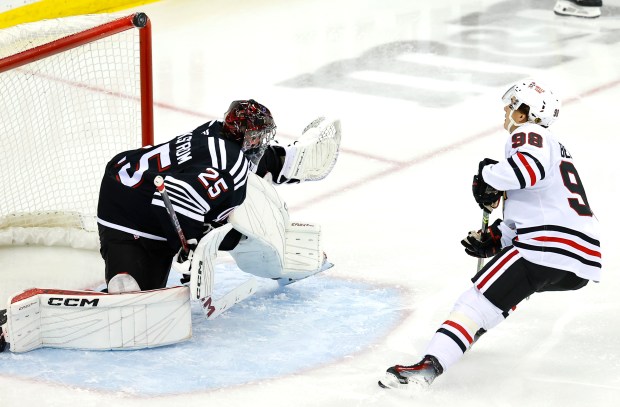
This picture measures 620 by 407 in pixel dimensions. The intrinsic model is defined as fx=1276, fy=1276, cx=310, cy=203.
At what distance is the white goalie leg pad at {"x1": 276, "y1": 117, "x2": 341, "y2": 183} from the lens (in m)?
3.68

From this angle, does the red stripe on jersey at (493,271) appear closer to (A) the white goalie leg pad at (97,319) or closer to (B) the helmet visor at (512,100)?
(B) the helmet visor at (512,100)

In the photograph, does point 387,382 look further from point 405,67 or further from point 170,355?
point 405,67

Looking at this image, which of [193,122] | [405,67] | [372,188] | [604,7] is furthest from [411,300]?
[604,7]

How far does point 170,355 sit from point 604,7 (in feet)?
15.7

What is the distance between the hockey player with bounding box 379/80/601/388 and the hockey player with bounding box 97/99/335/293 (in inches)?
23.8

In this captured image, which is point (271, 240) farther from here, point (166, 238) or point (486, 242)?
point (486, 242)

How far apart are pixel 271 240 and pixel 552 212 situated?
2.63 feet

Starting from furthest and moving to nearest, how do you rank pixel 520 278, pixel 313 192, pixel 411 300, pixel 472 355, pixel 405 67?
1. pixel 405 67
2. pixel 313 192
3. pixel 411 300
4. pixel 472 355
5. pixel 520 278

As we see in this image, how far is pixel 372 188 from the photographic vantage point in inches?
181

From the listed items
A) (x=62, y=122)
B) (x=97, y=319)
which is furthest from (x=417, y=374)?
(x=62, y=122)

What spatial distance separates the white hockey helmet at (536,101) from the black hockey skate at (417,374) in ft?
2.07

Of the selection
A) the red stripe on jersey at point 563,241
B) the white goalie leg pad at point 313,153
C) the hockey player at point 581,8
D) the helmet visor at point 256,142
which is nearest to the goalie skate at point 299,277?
the white goalie leg pad at point 313,153

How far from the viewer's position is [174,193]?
3168mm

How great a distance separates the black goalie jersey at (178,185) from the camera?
3170 millimetres
